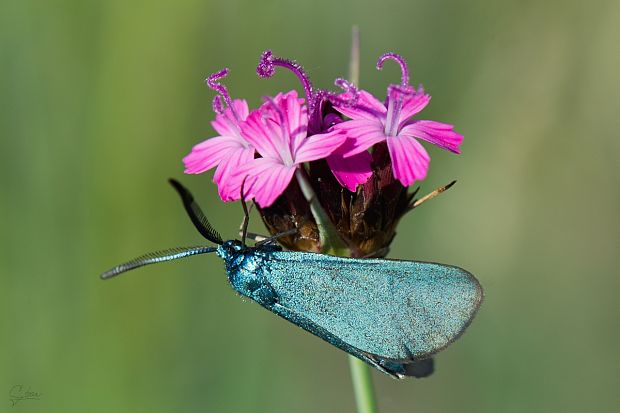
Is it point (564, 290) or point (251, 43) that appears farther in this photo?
point (251, 43)

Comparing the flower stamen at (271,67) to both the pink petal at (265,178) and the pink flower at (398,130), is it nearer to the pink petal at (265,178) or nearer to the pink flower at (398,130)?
the pink flower at (398,130)

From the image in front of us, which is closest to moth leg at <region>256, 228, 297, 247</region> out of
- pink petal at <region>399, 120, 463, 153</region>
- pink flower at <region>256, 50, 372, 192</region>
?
pink flower at <region>256, 50, 372, 192</region>

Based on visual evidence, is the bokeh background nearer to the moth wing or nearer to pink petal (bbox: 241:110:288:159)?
the moth wing

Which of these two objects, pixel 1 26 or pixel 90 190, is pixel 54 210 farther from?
pixel 1 26

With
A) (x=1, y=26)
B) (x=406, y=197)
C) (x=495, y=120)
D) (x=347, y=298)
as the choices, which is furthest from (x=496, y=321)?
(x=1, y=26)

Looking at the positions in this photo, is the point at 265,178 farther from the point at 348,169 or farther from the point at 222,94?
the point at 222,94
